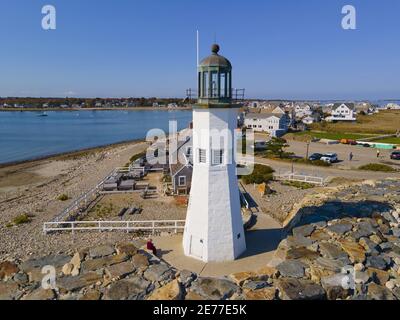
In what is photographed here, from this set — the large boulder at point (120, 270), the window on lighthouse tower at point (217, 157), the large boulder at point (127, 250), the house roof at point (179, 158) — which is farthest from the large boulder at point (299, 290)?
the house roof at point (179, 158)

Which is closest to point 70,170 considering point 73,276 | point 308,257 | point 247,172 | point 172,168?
point 172,168

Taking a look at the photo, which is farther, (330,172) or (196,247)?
(330,172)

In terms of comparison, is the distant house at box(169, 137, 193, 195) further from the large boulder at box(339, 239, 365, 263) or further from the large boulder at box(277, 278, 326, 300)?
the large boulder at box(277, 278, 326, 300)

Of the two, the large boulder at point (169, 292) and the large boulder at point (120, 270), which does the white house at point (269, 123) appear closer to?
the large boulder at point (120, 270)

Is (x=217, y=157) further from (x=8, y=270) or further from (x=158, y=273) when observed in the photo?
(x=8, y=270)

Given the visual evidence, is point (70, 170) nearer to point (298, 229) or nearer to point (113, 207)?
point (113, 207)

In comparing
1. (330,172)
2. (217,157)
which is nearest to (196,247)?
(217,157)
